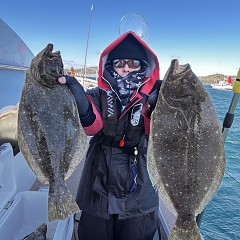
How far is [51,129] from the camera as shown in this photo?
1690 millimetres

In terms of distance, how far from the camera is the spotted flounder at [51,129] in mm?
1638

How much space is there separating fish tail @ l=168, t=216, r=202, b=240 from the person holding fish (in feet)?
2.59

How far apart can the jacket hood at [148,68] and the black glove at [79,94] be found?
0.65m

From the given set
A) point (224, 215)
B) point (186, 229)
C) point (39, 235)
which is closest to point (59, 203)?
point (186, 229)

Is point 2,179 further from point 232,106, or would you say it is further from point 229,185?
point 229,185

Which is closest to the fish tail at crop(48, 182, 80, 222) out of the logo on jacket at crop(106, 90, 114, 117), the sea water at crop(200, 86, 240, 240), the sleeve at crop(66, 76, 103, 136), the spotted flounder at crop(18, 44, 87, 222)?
the spotted flounder at crop(18, 44, 87, 222)

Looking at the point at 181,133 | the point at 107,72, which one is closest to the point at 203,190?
the point at 181,133

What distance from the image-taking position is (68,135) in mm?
1718

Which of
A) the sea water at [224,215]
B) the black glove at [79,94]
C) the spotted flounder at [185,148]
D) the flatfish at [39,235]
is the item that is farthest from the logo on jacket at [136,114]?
the sea water at [224,215]

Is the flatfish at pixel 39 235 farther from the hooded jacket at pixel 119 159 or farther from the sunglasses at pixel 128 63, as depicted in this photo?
the sunglasses at pixel 128 63

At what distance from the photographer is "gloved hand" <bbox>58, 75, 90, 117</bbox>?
5.60ft

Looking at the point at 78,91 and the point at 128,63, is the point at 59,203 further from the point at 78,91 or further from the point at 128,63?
the point at 128,63

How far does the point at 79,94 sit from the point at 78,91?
1.0 inches

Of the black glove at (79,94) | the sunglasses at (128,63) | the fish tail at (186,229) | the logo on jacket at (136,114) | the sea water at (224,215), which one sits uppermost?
the sunglasses at (128,63)
